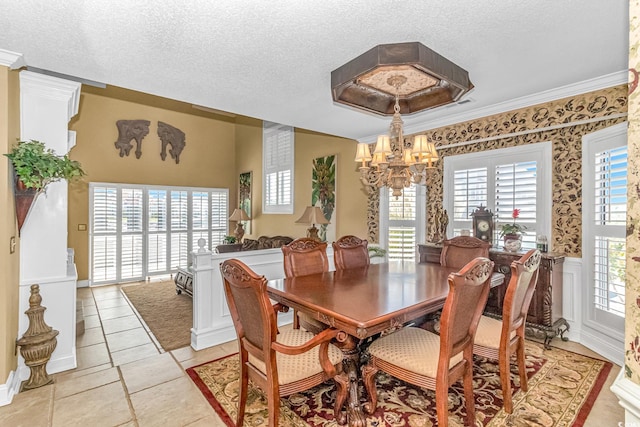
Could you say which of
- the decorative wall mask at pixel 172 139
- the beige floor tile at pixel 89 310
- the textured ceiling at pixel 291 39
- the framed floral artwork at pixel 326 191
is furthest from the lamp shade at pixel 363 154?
the decorative wall mask at pixel 172 139

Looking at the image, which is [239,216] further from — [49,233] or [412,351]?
[412,351]

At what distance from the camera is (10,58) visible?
2229 mm

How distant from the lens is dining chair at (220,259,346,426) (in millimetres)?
1673

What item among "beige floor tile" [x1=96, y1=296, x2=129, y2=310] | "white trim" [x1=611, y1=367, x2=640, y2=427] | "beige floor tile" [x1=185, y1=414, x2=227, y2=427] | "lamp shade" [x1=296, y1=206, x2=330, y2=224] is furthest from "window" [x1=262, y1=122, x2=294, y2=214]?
"white trim" [x1=611, y1=367, x2=640, y2=427]

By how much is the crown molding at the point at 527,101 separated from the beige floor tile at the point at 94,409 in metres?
4.28

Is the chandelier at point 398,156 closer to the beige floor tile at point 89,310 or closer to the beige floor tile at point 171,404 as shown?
the beige floor tile at point 171,404

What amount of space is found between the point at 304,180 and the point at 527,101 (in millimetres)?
3765

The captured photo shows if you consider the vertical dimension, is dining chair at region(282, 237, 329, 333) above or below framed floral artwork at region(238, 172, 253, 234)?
below

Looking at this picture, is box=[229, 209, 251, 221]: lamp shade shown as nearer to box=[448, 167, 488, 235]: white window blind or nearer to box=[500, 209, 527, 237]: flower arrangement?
box=[448, 167, 488, 235]: white window blind

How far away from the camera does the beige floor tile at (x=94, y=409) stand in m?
2.06

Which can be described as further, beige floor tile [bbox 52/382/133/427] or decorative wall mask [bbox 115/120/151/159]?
decorative wall mask [bbox 115/120/151/159]

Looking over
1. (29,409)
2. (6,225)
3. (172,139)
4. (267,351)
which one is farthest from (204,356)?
(172,139)

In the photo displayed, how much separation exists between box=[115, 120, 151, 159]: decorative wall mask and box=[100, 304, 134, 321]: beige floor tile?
11.0ft

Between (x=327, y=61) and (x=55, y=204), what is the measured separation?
2.62 m
